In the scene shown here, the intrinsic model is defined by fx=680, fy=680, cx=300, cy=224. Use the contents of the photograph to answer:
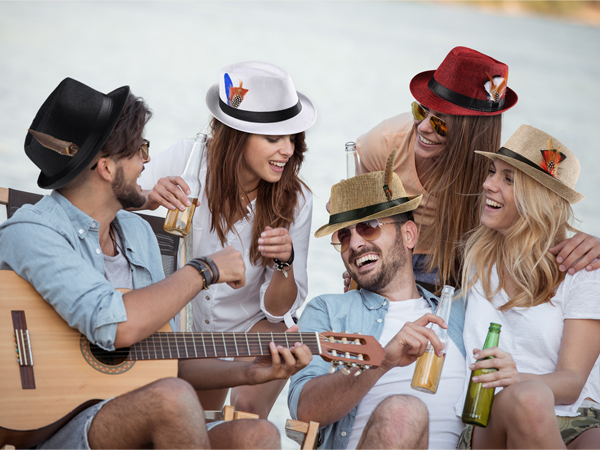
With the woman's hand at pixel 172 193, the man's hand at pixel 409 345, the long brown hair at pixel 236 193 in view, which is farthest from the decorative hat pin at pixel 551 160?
the woman's hand at pixel 172 193

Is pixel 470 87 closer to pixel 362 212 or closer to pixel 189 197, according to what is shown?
pixel 362 212

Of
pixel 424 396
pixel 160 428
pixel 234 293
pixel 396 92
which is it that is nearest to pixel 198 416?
pixel 160 428

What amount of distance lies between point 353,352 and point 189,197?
117 centimetres

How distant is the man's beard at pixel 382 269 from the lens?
339cm

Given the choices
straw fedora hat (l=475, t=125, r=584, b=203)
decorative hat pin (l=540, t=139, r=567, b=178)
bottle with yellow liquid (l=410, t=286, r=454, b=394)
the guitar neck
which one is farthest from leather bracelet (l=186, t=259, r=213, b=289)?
→ decorative hat pin (l=540, t=139, r=567, b=178)

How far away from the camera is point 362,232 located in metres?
3.37

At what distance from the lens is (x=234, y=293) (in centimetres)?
384

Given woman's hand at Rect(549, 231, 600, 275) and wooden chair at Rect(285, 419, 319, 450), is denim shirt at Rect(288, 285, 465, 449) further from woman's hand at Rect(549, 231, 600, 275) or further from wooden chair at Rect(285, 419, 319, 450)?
woman's hand at Rect(549, 231, 600, 275)

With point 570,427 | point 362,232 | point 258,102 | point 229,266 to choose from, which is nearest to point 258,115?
point 258,102

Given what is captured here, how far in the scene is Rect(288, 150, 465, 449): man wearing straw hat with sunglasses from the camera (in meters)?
2.68

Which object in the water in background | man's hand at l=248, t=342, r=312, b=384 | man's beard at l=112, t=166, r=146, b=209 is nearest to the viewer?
man's hand at l=248, t=342, r=312, b=384

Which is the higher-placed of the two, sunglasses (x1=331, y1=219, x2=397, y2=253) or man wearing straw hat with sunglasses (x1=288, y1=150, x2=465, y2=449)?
sunglasses (x1=331, y1=219, x2=397, y2=253)

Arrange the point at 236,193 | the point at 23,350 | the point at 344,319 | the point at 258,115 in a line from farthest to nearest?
the point at 236,193, the point at 258,115, the point at 344,319, the point at 23,350

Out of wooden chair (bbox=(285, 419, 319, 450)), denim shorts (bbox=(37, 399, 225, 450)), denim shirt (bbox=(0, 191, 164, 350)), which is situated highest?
denim shirt (bbox=(0, 191, 164, 350))
